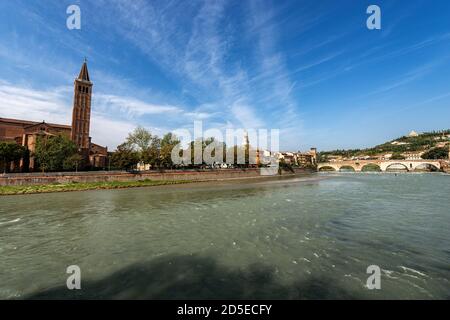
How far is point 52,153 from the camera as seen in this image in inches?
1778

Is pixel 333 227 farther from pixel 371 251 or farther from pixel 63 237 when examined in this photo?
pixel 63 237

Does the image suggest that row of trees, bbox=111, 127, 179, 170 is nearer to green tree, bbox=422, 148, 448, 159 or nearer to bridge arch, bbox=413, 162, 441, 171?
bridge arch, bbox=413, 162, 441, 171

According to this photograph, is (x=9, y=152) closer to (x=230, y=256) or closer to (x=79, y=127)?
(x=79, y=127)

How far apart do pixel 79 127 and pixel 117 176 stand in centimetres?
3219

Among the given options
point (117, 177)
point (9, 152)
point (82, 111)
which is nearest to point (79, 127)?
point (82, 111)

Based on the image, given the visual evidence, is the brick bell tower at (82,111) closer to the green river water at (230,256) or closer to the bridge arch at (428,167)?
the green river water at (230,256)

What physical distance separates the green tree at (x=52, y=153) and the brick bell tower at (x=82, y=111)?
14.4 m

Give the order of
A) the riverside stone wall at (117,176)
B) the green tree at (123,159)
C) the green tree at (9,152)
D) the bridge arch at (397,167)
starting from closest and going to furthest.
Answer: the riverside stone wall at (117,176), the green tree at (9,152), the green tree at (123,159), the bridge arch at (397,167)

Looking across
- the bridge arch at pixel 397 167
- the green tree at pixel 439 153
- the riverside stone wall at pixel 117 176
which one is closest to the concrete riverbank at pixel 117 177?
the riverside stone wall at pixel 117 176

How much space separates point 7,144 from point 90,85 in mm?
30799

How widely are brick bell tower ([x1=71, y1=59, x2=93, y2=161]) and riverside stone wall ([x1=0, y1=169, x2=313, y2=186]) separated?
25.6 meters

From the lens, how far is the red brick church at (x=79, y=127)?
58.4 meters
